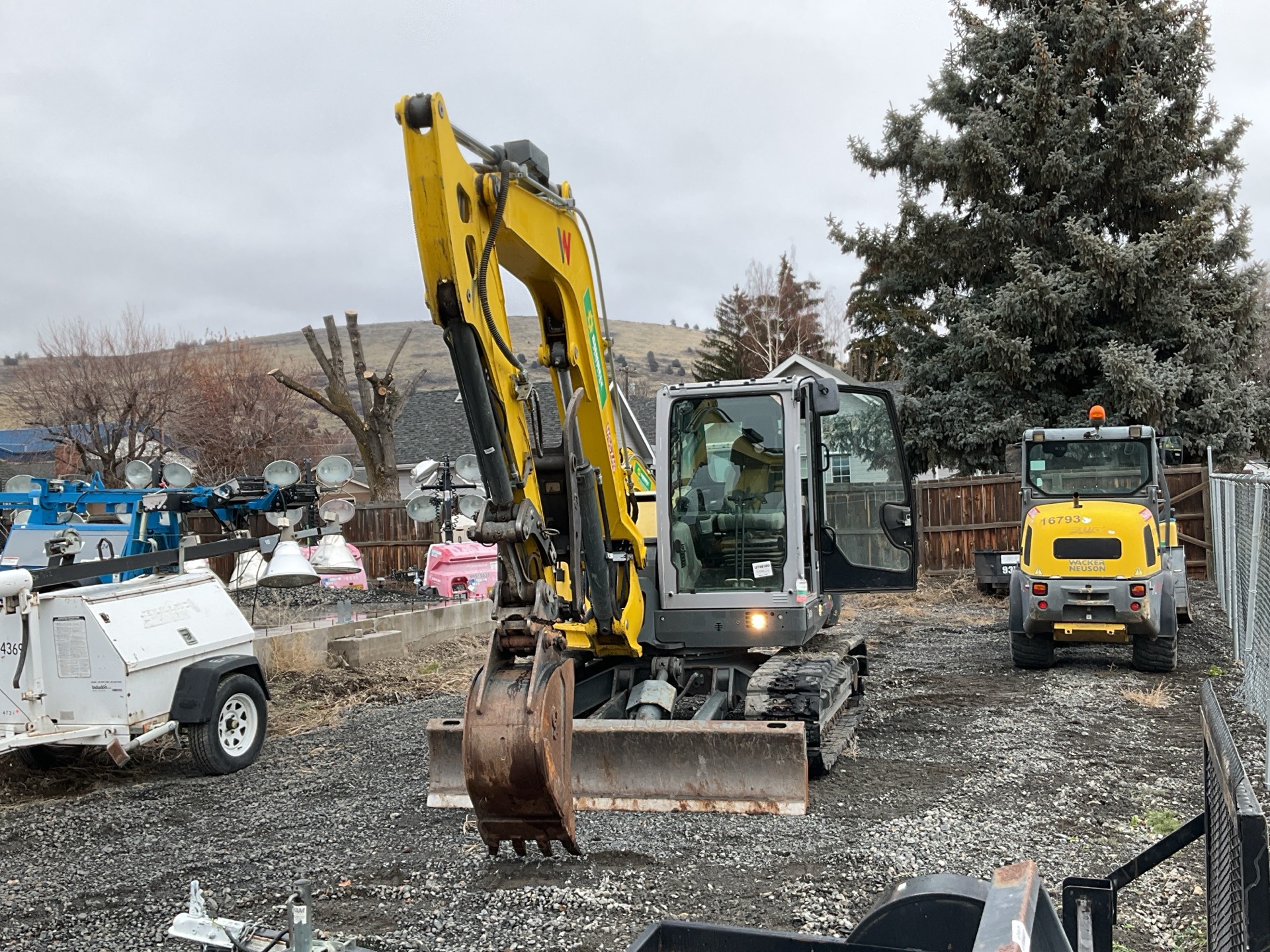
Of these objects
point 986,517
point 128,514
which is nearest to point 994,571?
point 986,517

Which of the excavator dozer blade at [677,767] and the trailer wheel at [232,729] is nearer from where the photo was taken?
the excavator dozer blade at [677,767]

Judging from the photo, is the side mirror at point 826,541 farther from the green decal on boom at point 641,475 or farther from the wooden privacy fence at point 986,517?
the wooden privacy fence at point 986,517

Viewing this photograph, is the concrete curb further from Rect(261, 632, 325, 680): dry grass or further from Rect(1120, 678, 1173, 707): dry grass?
Rect(1120, 678, 1173, 707): dry grass

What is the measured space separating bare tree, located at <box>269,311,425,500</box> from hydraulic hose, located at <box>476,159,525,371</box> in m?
18.2

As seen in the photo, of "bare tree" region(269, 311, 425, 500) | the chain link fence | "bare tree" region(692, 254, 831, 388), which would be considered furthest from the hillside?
the chain link fence

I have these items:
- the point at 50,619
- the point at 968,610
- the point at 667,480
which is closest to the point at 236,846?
the point at 50,619

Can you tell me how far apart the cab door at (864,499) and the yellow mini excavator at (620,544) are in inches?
0.7

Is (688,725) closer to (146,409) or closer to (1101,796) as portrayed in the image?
(1101,796)

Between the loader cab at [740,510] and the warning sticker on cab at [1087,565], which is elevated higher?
the loader cab at [740,510]

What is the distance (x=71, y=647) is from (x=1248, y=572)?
10.3 m

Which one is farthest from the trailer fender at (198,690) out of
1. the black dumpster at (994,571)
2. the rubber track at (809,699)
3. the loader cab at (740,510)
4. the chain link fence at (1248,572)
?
the black dumpster at (994,571)

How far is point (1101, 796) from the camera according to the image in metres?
6.28

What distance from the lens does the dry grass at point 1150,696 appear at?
8857 mm

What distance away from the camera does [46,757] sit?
7.83 m
